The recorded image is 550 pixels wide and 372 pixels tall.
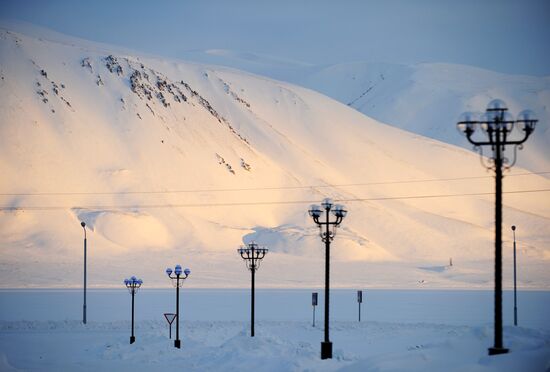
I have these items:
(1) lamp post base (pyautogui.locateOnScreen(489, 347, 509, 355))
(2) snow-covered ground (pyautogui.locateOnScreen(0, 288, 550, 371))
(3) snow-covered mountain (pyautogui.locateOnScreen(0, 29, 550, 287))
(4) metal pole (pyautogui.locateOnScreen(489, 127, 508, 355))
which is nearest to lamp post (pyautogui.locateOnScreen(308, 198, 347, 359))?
(2) snow-covered ground (pyautogui.locateOnScreen(0, 288, 550, 371))

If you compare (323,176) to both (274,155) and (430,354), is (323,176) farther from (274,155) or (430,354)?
(430,354)

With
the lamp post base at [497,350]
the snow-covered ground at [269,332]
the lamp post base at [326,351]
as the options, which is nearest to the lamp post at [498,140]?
the lamp post base at [497,350]

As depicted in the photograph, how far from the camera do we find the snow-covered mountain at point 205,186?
4003 inches

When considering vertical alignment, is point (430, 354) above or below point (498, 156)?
below

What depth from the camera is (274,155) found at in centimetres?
14812

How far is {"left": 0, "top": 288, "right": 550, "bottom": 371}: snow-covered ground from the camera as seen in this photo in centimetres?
2419

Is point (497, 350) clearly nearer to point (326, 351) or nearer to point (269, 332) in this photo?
point (326, 351)

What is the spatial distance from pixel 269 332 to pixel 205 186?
290 ft

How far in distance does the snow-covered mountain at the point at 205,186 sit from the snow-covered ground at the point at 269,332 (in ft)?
60.2

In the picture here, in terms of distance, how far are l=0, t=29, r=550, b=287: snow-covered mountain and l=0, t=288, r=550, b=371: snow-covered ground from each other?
18.3 m

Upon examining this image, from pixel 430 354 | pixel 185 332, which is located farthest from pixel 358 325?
pixel 430 354

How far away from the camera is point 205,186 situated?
427ft

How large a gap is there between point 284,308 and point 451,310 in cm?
1054

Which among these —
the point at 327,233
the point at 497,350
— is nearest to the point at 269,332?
the point at 327,233
